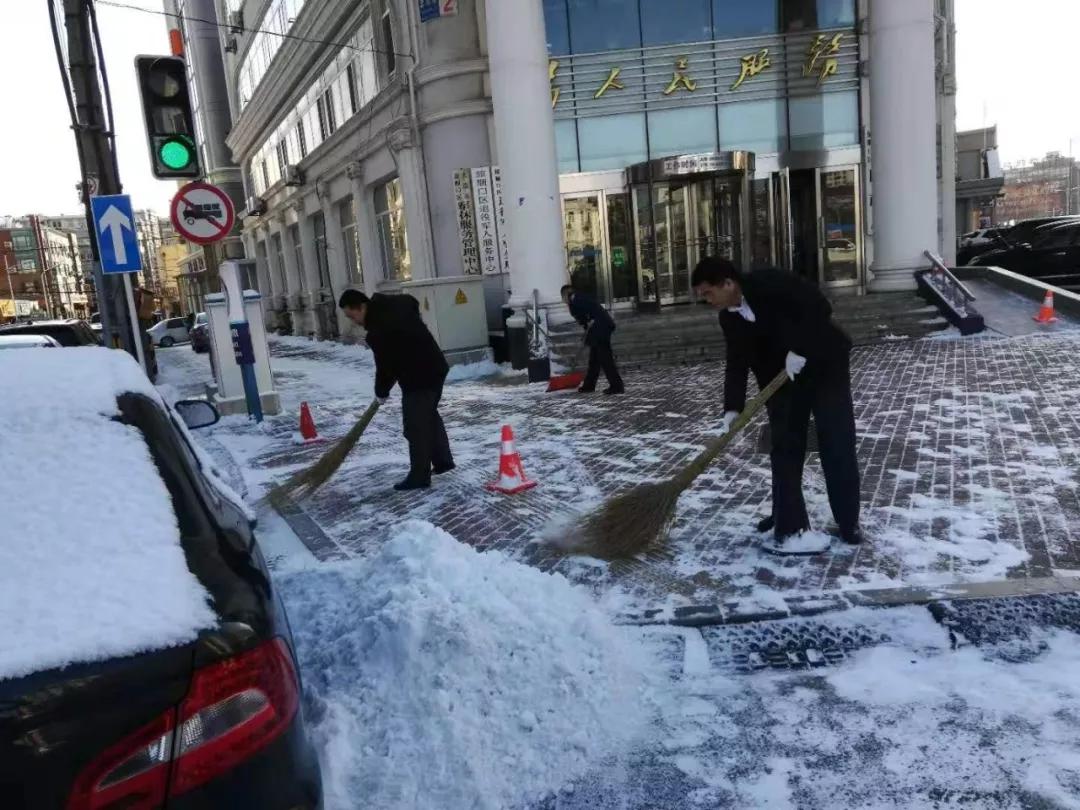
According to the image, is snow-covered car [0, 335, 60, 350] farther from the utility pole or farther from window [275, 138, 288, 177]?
window [275, 138, 288, 177]

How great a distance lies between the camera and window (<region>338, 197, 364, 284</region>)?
74.4ft

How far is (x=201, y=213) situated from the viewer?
28.2 ft

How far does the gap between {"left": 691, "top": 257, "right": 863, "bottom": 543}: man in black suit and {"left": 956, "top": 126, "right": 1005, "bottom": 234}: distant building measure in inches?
1267

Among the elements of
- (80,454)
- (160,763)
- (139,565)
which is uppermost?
(80,454)

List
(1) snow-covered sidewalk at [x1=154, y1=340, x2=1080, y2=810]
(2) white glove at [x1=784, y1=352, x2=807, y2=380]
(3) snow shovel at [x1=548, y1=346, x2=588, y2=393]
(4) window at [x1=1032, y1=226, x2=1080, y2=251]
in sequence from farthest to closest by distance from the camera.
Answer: (4) window at [x1=1032, y1=226, x2=1080, y2=251]
(3) snow shovel at [x1=548, y1=346, x2=588, y2=393]
(2) white glove at [x1=784, y1=352, x2=807, y2=380]
(1) snow-covered sidewalk at [x1=154, y1=340, x2=1080, y2=810]

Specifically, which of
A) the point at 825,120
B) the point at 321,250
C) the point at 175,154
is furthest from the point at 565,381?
the point at 321,250

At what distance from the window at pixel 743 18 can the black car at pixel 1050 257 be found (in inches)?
318

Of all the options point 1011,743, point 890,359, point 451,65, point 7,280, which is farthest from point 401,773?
point 7,280

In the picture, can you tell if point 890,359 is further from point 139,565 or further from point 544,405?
point 139,565

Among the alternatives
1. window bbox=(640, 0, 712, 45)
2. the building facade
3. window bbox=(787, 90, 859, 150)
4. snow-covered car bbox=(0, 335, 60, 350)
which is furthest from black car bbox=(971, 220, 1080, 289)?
snow-covered car bbox=(0, 335, 60, 350)

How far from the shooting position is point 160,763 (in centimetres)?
154

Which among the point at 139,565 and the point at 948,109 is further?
the point at 948,109

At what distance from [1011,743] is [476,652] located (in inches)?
79.5

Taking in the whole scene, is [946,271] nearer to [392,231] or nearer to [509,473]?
[509,473]
